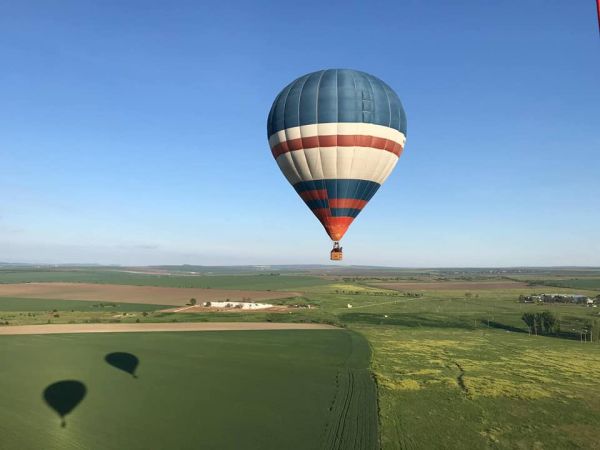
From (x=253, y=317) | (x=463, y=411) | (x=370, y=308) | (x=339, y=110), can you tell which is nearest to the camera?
(x=463, y=411)

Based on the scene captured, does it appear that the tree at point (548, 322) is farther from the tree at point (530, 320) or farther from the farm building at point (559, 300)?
the farm building at point (559, 300)

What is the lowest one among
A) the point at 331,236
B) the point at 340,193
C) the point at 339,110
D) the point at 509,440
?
the point at 509,440

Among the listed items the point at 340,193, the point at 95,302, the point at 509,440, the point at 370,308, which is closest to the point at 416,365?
the point at 509,440

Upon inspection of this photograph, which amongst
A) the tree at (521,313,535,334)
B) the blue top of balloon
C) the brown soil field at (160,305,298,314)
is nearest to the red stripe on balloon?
the blue top of balloon

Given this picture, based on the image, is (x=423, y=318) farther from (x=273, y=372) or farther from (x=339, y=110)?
(x=339, y=110)

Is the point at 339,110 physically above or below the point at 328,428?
above

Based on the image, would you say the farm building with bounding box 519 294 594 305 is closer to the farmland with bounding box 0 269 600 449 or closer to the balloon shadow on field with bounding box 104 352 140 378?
the farmland with bounding box 0 269 600 449
